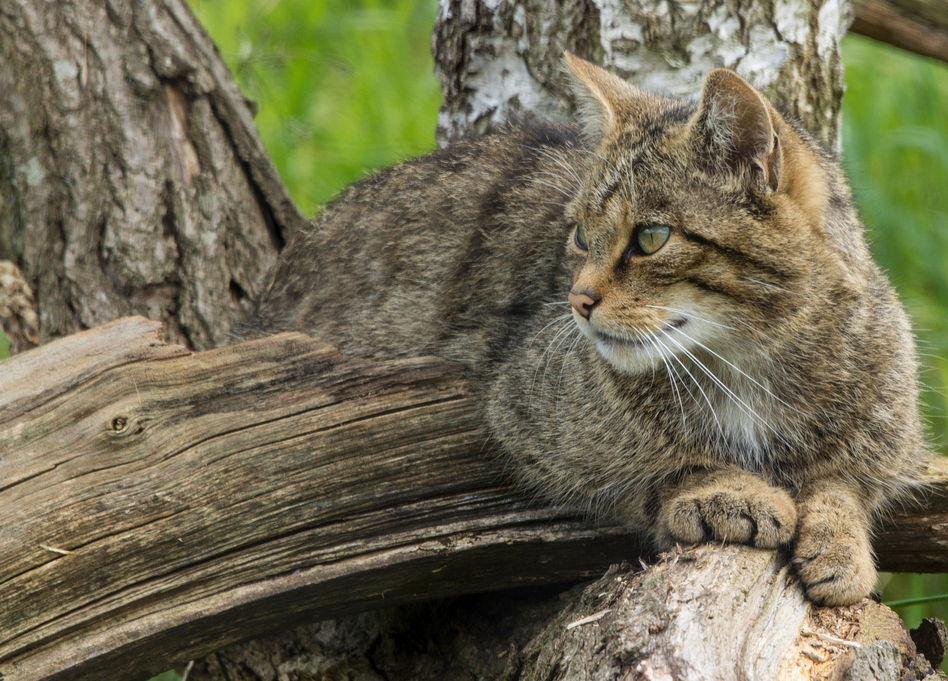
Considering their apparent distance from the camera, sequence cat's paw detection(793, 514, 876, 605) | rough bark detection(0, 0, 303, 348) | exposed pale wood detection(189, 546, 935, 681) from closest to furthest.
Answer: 1. exposed pale wood detection(189, 546, 935, 681)
2. cat's paw detection(793, 514, 876, 605)
3. rough bark detection(0, 0, 303, 348)

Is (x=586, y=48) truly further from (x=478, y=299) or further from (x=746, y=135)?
(x=746, y=135)

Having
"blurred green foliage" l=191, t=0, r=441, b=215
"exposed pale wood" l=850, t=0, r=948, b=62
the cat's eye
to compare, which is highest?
"blurred green foliage" l=191, t=0, r=441, b=215

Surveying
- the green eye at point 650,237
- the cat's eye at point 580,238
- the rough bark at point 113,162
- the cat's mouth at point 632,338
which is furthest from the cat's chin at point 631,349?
the rough bark at point 113,162

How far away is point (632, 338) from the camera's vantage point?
7.75 feet

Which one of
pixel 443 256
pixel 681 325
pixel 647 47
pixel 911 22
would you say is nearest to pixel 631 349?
pixel 681 325

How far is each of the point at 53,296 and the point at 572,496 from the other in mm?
2458

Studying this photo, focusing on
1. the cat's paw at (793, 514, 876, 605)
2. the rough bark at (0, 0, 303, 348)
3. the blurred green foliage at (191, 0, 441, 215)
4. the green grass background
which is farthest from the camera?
the blurred green foliage at (191, 0, 441, 215)

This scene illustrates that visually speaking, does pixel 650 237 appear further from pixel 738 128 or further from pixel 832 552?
pixel 832 552

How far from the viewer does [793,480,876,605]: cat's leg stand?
2.33 m

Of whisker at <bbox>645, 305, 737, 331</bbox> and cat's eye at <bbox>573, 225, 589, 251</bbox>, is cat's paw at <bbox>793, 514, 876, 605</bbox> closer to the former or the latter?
whisker at <bbox>645, 305, 737, 331</bbox>

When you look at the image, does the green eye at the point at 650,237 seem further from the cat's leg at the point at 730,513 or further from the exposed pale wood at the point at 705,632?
the exposed pale wood at the point at 705,632

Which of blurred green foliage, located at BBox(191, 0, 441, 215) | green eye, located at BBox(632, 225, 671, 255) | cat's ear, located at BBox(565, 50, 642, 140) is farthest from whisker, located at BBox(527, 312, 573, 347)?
blurred green foliage, located at BBox(191, 0, 441, 215)

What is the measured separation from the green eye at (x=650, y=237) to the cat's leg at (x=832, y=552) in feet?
2.83

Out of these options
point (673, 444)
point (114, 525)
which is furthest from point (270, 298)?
point (673, 444)
